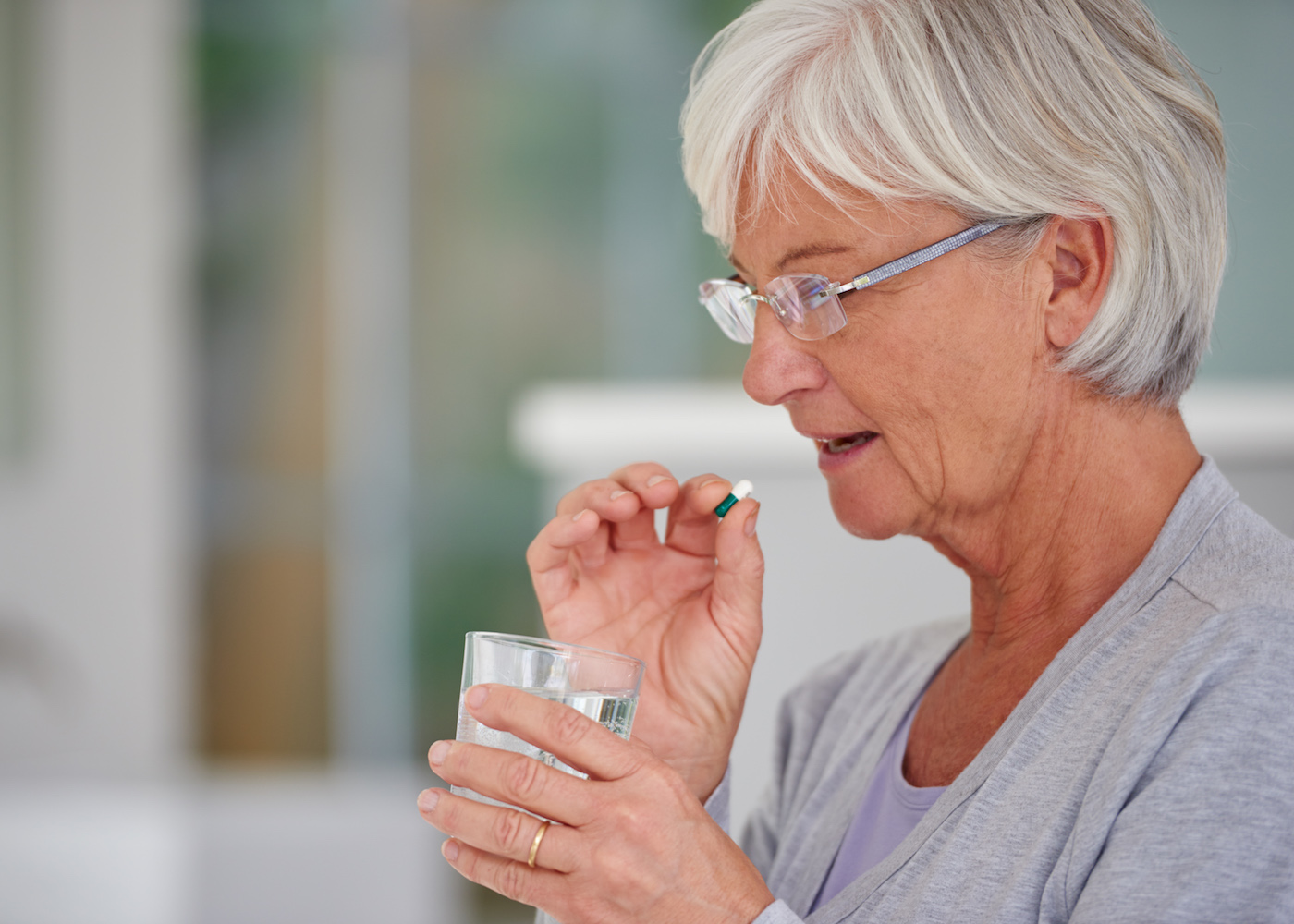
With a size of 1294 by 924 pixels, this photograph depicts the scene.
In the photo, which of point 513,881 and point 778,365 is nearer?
point 513,881

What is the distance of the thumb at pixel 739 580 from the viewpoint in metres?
1.28

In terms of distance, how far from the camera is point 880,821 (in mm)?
1228

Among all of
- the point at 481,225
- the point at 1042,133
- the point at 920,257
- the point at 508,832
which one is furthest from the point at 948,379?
the point at 481,225

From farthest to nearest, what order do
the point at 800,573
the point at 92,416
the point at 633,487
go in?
1. the point at 92,416
2. the point at 800,573
3. the point at 633,487

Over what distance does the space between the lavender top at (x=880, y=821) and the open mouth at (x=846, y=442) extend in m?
0.33

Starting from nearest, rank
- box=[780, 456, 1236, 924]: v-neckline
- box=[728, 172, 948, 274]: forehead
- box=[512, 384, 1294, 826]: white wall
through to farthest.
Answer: box=[780, 456, 1236, 924]: v-neckline < box=[728, 172, 948, 274]: forehead < box=[512, 384, 1294, 826]: white wall

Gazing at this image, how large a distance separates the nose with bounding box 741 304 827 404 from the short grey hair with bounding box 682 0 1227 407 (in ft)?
0.47

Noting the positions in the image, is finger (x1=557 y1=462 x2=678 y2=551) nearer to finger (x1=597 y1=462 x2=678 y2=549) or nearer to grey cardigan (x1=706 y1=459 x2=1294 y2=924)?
finger (x1=597 y1=462 x2=678 y2=549)

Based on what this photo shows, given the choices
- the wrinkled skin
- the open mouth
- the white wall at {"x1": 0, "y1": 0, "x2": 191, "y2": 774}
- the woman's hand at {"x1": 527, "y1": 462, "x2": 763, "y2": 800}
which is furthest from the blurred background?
the open mouth

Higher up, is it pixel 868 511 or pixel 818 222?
pixel 818 222

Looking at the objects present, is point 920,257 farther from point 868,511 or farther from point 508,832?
point 508,832

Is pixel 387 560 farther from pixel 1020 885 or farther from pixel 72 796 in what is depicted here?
pixel 1020 885

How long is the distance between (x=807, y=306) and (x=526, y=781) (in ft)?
1.75

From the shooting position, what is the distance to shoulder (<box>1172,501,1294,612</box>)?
0.91 metres
